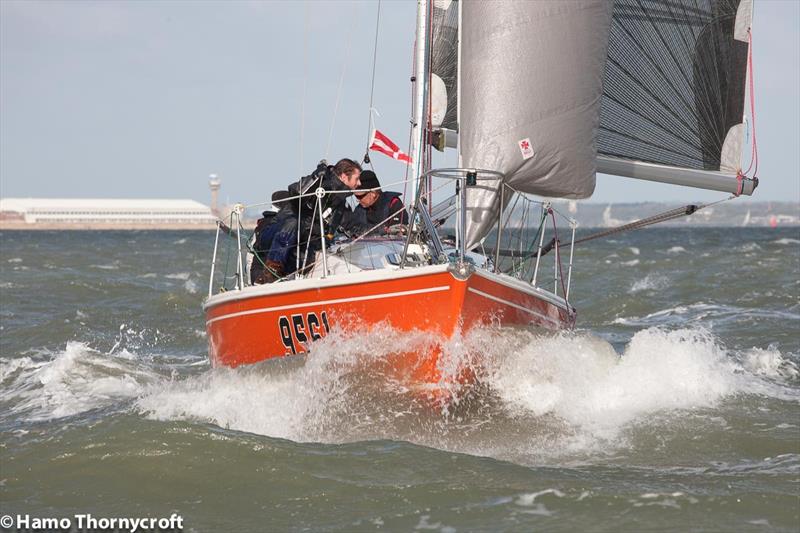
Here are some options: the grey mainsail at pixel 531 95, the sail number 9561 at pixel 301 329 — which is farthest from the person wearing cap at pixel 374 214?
the grey mainsail at pixel 531 95

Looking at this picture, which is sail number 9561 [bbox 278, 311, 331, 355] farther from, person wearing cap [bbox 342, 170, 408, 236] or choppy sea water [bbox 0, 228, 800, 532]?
person wearing cap [bbox 342, 170, 408, 236]

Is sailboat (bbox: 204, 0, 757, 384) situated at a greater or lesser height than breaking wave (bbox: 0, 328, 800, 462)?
greater

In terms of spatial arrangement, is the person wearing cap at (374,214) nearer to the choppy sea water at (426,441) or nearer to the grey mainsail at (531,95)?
the choppy sea water at (426,441)

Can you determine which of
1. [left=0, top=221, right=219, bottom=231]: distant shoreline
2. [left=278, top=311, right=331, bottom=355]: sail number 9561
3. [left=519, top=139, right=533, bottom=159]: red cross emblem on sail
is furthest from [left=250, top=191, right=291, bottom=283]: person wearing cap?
[left=0, top=221, right=219, bottom=231]: distant shoreline

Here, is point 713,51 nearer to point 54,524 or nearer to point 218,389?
point 218,389

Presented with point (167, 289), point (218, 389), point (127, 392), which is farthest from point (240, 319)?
point (167, 289)

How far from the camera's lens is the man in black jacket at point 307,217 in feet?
25.9

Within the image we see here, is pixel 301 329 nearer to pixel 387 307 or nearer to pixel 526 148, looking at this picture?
pixel 387 307

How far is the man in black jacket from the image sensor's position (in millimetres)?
7884

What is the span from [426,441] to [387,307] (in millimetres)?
878

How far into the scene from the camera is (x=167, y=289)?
21109mm

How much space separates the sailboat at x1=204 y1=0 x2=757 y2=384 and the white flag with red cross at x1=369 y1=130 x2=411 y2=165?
1059 millimetres

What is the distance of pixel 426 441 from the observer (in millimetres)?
6355

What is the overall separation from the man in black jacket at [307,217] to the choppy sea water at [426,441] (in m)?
0.93
